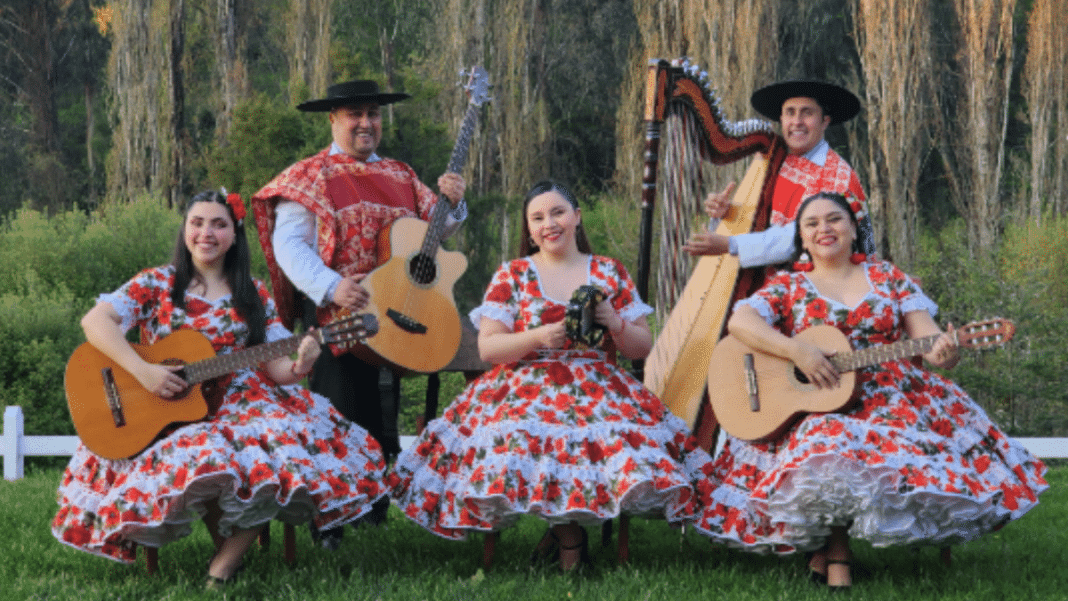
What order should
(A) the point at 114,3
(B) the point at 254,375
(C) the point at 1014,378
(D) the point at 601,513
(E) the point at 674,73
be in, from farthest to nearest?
(A) the point at 114,3 → (C) the point at 1014,378 → (E) the point at 674,73 → (B) the point at 254,375 → (D) the point at 601,513

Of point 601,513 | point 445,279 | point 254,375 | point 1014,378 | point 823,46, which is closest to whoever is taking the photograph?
point 601,513

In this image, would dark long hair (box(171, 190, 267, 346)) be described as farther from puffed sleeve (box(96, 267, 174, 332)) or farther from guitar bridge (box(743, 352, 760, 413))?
guitar bridge (box(743, 352, 760, 413))

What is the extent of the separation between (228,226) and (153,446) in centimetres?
92

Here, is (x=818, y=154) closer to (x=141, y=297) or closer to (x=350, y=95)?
(x=350, y=95)

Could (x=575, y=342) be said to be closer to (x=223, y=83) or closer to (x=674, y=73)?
(x=674, y=73)

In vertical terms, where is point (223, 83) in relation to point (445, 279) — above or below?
above

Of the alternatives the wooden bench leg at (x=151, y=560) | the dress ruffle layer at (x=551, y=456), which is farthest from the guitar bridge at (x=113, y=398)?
the dress ruffle layer at (x=551, y=456)

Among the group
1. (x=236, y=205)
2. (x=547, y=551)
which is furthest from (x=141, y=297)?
(x=547, y=551)

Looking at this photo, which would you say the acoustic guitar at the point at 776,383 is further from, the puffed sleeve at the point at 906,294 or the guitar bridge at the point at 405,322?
the guitar bridge at the point at 405,322

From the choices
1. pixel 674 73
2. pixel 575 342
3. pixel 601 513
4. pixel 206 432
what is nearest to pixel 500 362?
pixel 575 342

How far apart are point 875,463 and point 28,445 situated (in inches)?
254

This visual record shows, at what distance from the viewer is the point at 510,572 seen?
4.58 metres

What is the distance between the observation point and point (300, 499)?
4.19 meters

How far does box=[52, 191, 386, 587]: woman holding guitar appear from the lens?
4.05 metres
